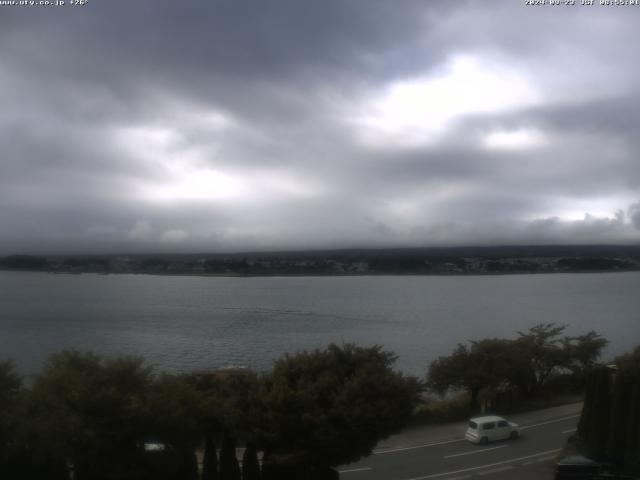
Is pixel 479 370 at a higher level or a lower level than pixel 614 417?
lower

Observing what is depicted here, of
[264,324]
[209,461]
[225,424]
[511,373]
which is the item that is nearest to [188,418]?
[225,424]

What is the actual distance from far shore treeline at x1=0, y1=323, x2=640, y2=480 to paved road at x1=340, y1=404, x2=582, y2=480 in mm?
3520

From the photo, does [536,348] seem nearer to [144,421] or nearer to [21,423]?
[144,421]

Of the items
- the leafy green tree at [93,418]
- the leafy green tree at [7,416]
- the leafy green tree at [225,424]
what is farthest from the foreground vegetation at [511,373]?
the leafy green tree at [7,416]

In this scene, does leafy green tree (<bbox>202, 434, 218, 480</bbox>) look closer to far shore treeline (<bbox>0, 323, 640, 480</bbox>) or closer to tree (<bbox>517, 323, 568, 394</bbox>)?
far shore treeline (<bbox>0, 323, 640, 480</bbox>)

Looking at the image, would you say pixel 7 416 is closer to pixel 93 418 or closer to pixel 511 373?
pixel 93 418

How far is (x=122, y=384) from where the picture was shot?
41.7ft

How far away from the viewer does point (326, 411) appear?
13.4 metres

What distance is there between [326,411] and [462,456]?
24.2ft

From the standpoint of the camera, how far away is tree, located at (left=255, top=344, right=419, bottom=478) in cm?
1315

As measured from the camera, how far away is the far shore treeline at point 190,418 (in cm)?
1198

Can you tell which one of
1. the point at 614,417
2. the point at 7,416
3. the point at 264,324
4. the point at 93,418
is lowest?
the point at 264,324

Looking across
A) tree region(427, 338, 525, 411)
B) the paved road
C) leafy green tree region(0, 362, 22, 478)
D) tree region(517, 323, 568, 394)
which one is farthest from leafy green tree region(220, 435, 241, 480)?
tree region(517, 323, 568, 394)

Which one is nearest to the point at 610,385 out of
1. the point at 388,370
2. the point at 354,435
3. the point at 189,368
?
the point at 388,370
